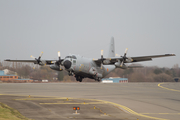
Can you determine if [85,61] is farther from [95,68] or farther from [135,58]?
[135,58]

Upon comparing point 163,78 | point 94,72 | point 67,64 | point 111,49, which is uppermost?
point 111,49

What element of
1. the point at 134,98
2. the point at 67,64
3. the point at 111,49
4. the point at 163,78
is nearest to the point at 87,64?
the point at 67,64

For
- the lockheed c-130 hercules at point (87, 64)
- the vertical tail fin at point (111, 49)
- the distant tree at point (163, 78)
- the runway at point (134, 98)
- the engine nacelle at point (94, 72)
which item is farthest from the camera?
the distant tree at point (163, 78)

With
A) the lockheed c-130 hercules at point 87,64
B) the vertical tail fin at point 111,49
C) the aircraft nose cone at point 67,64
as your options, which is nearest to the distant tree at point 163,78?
the vertical tail fin at point 111,49

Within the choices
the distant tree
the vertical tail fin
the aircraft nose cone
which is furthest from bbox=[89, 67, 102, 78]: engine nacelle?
the distant tree

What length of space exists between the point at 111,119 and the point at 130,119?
1.28 m

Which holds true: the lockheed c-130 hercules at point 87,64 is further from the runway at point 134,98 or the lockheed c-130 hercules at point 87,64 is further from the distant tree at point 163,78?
the distant tree at point 163,78

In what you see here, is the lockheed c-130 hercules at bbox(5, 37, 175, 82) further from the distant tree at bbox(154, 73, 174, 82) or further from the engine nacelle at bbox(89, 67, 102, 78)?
the distant tree at bbox(154, 73, 174, 82)

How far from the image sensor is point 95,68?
46.2 metres

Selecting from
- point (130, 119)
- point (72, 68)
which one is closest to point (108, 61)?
point (72, 68)

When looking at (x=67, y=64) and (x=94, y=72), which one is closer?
(x=67, y=64)

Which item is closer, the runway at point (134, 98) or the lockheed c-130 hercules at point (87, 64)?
the runway at point (134, 98)

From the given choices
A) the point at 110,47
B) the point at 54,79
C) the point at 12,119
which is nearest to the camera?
the point at 12,119

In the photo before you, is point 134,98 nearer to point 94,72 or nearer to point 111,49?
point 94,72
